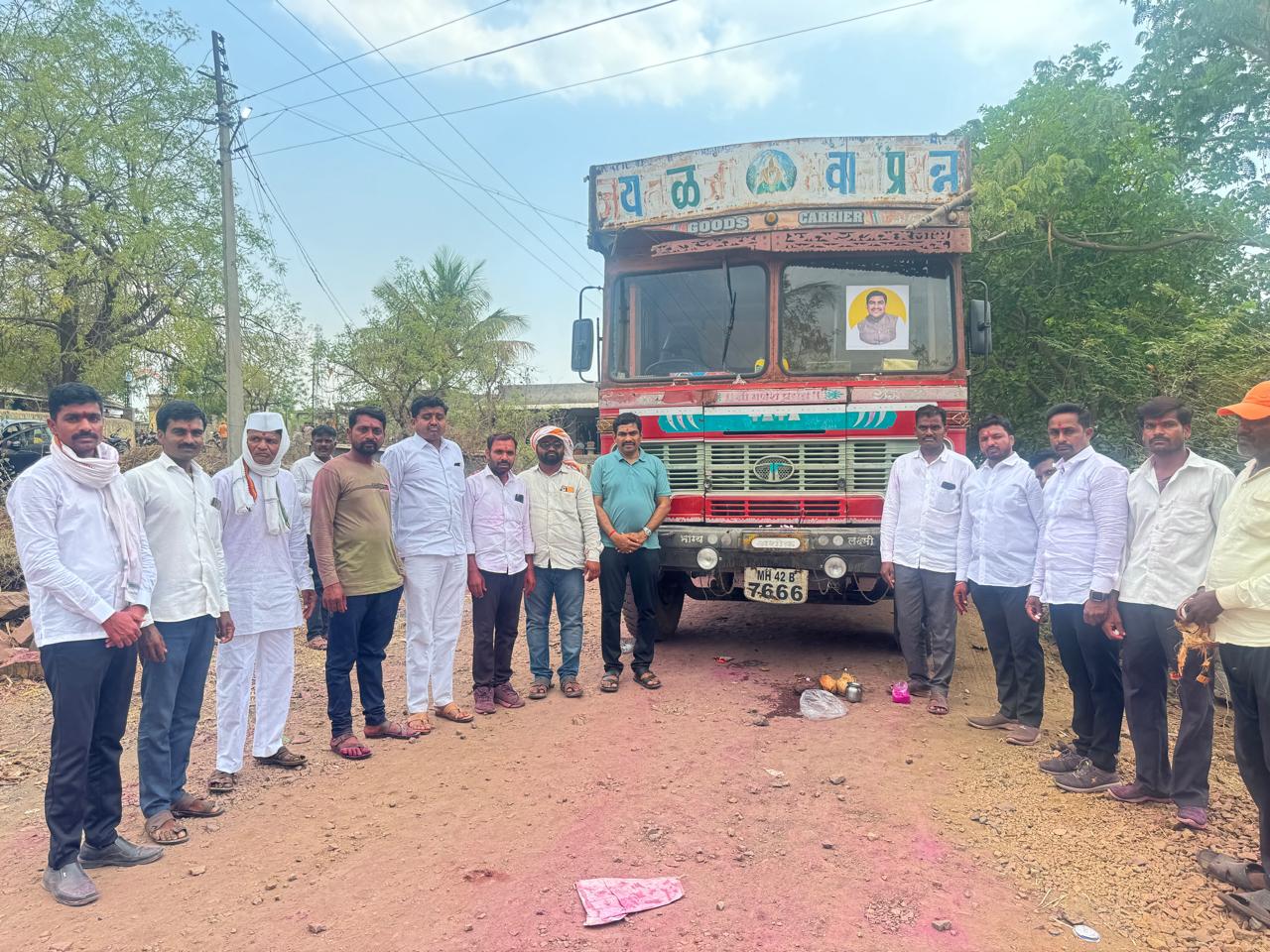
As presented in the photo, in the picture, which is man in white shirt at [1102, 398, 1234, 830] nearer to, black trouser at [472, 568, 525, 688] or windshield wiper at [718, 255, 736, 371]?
windshield wiper at [718, 255, 736, 371]

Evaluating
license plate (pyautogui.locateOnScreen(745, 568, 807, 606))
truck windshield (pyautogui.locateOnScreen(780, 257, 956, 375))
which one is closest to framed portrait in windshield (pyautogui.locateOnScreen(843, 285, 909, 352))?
truck windshield (pyautogui.locateOnScreen(780, 257, 956, 375))

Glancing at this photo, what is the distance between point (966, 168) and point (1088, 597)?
3.41 metres

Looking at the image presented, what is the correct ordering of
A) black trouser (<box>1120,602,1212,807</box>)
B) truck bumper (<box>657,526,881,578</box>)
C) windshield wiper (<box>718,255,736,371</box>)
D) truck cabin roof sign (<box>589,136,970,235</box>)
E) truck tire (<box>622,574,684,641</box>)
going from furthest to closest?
truck tire (<box>622,574,684,641</box>) → windshield wiper (<box>718,255,736,371</box>) → truck cabin roof sign (<box>589,136,970,235</box>) → truck bumper (<box>657,526,881,578</box>) → black trouser (<box>1120,602,1212,807</box>)

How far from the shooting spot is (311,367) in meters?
17.6

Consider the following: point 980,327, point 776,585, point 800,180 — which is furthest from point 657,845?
point 800,180

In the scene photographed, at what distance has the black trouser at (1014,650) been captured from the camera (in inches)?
179

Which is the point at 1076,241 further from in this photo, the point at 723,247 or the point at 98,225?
the point at 98,225

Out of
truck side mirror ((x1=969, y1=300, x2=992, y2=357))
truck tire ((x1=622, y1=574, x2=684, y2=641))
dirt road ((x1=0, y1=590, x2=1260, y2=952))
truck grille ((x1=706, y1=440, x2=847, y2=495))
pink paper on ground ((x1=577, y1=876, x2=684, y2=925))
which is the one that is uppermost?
truck side mirror ((x1=969, y1=300, x2=992, y2=357))

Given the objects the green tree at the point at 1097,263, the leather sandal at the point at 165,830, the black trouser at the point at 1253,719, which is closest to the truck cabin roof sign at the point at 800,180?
the green tree at the point at 1097,263

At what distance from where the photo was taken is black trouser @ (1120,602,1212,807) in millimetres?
3365

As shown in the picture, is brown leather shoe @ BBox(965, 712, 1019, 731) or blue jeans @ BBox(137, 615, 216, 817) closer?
blue jeans @ BBox(137, 615, 216, 817)

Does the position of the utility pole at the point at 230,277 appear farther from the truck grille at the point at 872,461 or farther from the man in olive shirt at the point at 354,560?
the truck grille at the point at 872,461

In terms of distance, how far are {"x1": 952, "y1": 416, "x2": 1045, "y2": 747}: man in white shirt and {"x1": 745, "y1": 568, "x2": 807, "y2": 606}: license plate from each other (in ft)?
3.59

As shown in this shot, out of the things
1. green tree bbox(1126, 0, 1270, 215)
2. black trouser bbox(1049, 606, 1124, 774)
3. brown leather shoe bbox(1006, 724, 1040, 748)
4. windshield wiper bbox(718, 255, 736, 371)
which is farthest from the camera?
green tree bbox(1126, 0, 1270, 215)
